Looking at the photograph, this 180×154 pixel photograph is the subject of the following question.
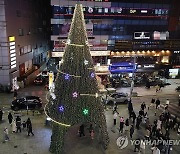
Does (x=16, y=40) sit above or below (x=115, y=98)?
above

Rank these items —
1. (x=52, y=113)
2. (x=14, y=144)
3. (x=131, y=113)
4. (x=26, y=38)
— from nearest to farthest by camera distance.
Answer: (x=52, y=113) < (x=14, y=144) < (x=131, y=113) < (x=26, y=38)

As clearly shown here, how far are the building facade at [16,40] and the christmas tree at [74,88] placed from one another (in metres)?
18.9

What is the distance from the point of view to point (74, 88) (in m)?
18.1

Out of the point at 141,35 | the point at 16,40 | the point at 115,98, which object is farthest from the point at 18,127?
the point at 141,35

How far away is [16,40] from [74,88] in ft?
75.4

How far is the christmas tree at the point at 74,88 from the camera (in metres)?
17.9

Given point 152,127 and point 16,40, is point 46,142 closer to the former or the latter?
point 152,127

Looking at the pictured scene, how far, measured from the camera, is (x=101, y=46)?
41344mm

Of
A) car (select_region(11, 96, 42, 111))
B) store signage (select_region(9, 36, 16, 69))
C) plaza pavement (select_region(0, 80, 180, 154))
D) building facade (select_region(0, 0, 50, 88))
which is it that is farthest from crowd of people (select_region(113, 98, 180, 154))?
store signage (select_region(9, 36, 16, 69))

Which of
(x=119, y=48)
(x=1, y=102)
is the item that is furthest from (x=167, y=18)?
(x=1, y=102)

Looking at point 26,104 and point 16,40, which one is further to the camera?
point 16,40

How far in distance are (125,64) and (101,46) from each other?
5.19 m

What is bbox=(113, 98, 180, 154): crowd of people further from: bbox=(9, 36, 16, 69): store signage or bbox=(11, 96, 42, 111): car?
bbox=(9, 36, 16, 69): store signage

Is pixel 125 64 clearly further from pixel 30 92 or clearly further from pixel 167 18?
pixel 30 92
